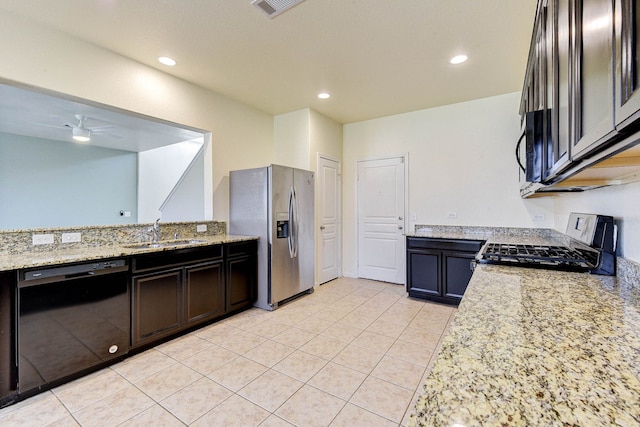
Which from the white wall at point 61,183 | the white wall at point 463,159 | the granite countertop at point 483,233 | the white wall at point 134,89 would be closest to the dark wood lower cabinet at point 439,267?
the granite countertop at point 483,233

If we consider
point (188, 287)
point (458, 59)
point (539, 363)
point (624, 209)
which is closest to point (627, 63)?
point (539, 363)

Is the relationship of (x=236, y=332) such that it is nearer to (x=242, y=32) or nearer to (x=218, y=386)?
(x=218, y=386)

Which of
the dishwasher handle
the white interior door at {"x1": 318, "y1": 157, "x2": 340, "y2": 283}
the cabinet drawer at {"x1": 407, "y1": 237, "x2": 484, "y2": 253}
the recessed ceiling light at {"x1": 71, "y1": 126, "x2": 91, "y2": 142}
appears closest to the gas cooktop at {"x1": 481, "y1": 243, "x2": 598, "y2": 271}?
the cabinet drawer at {"x1": 407, "y1": 237, "x2": 484, "y2": 253}

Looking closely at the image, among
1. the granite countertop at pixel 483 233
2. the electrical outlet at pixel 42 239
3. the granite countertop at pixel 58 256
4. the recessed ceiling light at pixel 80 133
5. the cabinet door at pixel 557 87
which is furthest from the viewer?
the recessed ceiling light at pixel 80 133

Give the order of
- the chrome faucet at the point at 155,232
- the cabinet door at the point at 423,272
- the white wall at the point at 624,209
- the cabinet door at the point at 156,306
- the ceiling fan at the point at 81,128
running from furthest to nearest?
1. the ceiling fan at the point at 81,128
2. the cabinet door at the point at 423,272
3. the chrome faucet at the point at 155,232
4. the cabinet door at the point at 156,306
5. the white wall at the point at 624,209

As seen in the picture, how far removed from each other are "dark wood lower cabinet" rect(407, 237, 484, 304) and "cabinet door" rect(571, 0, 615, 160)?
295 centimetres

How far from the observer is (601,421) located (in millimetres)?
475

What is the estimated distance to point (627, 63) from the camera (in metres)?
0.50

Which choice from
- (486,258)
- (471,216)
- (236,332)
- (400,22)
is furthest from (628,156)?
(471,216)

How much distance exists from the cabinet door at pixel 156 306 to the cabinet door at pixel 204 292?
4.0 inches

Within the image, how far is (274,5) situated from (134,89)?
1.78m

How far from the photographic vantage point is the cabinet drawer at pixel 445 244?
347 cm

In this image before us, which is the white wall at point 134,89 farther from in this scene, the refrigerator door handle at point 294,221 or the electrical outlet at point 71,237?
the electrical outlet at point 71,237

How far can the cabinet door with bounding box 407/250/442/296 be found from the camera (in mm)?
3703
